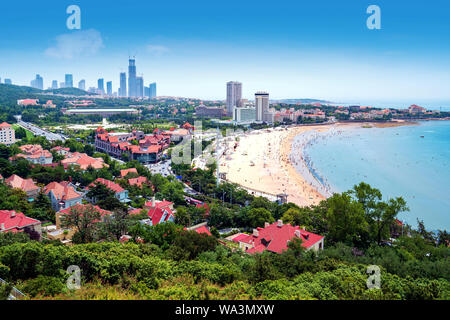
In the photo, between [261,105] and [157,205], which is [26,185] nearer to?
[157,205]

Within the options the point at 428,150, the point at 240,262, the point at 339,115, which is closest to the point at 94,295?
the point at 240,262

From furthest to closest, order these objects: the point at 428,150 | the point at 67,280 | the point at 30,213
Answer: the point at 428,150 < the point at 30,213 < the point at 67,280

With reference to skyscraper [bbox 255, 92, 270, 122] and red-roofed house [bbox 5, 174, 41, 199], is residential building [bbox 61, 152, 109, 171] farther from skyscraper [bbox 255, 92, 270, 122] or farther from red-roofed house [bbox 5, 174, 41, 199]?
skyscraper [bbox 255, 92, 270, 122]

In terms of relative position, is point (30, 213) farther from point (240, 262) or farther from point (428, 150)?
point (428, 150)

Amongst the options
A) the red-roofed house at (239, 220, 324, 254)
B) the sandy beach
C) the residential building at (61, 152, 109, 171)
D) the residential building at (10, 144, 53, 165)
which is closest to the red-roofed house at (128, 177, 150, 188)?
the residential building at (61, 152, 109, 171)

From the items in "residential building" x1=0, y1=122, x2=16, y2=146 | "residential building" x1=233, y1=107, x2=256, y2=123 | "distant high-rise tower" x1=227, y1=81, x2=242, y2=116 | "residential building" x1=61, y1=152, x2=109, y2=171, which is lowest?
"residential building" x1=61, y1=152, x2=109, y2=171

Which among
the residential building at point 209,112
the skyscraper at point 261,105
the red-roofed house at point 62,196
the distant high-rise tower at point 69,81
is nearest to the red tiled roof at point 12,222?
the red-roofed house at point 62,196

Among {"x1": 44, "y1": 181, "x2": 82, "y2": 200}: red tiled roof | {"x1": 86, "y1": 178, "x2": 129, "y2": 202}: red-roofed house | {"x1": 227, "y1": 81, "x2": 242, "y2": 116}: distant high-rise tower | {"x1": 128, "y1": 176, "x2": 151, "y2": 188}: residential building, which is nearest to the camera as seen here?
{"x1": 44, "y1": 181, "x2": 82, "y2": 200}: red tiled roof
